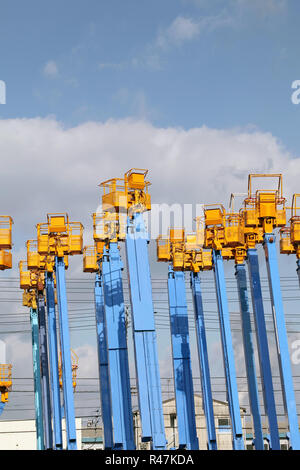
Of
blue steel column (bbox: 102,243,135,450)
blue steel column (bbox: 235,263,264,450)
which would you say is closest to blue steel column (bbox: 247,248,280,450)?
blue steel column (bbox: 235,263,264,450)

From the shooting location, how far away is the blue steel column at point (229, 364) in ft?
102

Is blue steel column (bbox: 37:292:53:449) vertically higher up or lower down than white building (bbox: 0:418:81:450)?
higher up

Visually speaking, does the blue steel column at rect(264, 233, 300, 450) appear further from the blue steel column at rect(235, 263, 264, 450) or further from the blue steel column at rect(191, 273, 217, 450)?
the blue steel column at rect(191, 273, 217, 450)

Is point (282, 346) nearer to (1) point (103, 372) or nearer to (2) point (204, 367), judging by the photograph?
(1) point (103, 372)

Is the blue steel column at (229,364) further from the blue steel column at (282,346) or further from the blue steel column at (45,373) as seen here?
the blue steel column at (45,373)

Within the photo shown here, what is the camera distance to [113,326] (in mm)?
29578

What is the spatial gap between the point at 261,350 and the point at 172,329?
11.5 metres

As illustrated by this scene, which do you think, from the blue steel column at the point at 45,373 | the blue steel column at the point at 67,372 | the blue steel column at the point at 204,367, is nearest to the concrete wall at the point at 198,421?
the blue steel column at the point at 45,373

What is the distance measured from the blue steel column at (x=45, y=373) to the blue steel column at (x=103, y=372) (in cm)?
596

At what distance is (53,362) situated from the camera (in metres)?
37.8

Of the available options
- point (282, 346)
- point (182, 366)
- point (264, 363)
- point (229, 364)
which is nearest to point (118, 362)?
point (229, 364)

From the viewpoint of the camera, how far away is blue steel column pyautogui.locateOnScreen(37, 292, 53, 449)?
137 ft

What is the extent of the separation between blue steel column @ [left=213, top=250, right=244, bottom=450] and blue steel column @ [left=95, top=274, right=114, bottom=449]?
6.18 m
